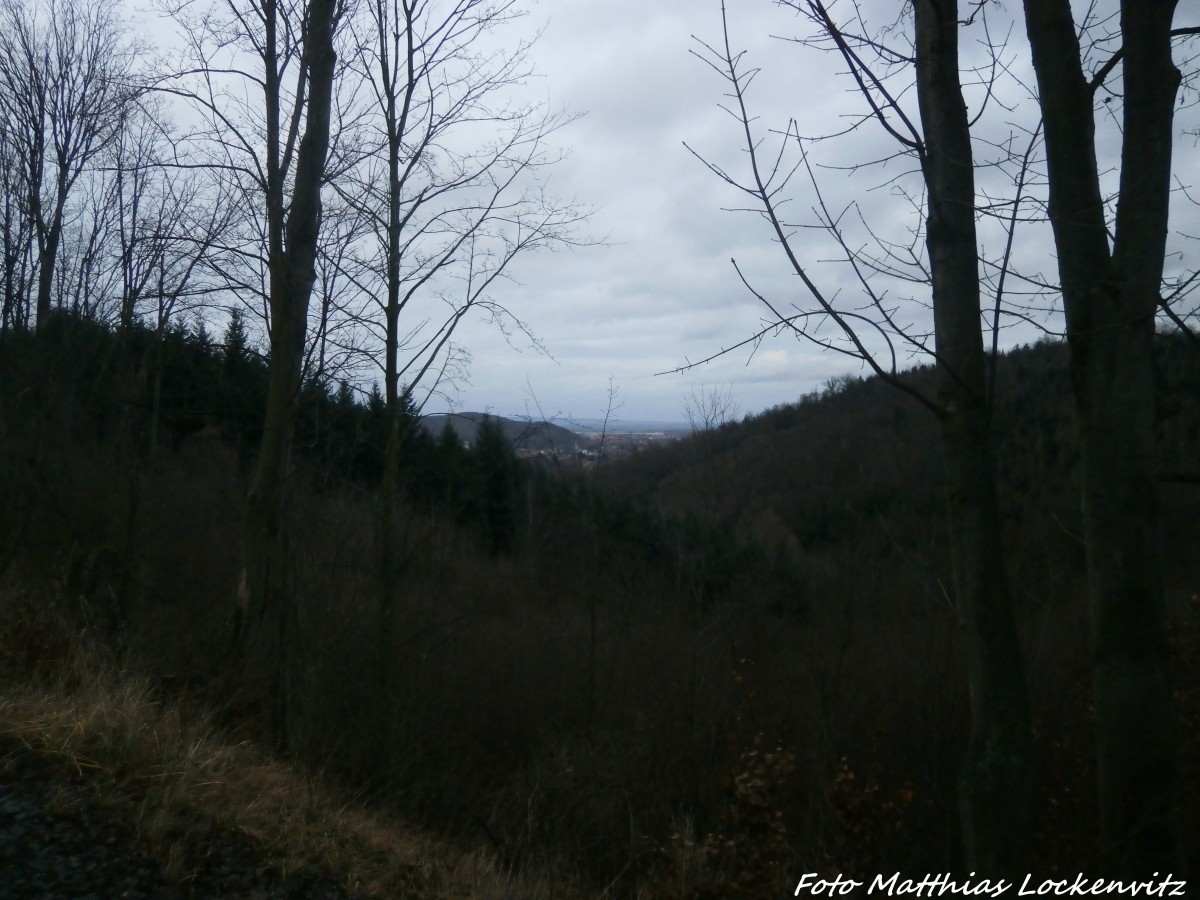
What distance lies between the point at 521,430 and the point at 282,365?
8.33ft

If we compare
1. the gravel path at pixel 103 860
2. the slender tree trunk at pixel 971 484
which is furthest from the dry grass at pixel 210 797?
the slender tree trunk at pixel 971 484

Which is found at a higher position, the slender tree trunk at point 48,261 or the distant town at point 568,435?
the slender tree trunk at point 48,261

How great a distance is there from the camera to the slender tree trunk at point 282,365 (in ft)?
32.8

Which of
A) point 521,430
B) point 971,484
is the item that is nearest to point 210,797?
point 971,484

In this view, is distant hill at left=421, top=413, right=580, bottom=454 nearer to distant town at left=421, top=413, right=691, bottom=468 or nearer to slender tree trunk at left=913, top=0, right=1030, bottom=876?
distant town at left=421, top=413, right=691, bottom=468

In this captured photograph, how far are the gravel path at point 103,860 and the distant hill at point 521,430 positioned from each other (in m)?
5.16

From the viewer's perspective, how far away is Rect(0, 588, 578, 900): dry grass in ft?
16.3

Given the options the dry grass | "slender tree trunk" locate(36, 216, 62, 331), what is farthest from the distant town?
"slender tree trunk" locate(36, 216, 62, 331)

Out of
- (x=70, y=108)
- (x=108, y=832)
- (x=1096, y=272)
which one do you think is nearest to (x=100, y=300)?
(x=70, y=108)

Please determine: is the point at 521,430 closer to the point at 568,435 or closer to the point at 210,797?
the point at 568,435

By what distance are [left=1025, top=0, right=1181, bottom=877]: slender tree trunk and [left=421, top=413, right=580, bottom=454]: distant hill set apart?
5.57 m

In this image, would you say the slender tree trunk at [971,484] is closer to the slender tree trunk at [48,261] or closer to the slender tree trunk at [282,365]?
the slender tree trunk at [282,365]

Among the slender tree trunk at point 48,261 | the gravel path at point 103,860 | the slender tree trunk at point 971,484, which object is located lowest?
the gravel path at point 103,860

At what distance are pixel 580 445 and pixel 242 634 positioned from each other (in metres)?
5.30
